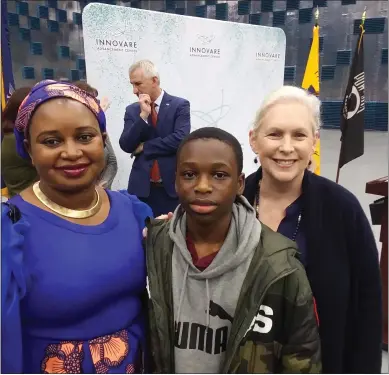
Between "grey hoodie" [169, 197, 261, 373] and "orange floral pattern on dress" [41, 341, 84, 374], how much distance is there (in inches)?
9.6

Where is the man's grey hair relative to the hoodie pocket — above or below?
above

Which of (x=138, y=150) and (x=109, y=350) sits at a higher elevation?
(x=138, y=150)

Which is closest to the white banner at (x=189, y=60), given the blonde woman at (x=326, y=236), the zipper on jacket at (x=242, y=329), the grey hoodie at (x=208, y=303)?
the blonde woman at (x=326, y=236)

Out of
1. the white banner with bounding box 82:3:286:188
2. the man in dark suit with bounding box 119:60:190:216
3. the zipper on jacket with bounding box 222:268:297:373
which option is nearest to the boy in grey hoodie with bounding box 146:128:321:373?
the zipper on jacket with bounding box 222:268:297:373

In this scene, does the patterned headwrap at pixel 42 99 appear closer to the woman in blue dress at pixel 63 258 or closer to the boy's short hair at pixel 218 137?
the woman in blue dress at pixel 63 258

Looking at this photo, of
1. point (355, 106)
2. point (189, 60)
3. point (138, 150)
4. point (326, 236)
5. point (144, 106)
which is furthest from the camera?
point (189, 60)

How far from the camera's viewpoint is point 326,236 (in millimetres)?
1271

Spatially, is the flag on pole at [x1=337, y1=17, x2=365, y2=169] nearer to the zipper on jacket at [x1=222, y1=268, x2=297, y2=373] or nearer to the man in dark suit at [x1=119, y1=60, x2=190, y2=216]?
the man in dark suit at [x1=119, y1=60, x2=190, y2=216]

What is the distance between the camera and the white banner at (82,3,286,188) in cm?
310

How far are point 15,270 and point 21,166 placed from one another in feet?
4.60

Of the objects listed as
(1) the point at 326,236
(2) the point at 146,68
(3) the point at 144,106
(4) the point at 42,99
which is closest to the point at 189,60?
(2) the point at 146,68

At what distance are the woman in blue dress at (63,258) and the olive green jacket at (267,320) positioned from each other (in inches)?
3.4

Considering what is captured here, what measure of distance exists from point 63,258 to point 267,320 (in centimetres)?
51

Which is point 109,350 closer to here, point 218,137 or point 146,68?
point 218,137
